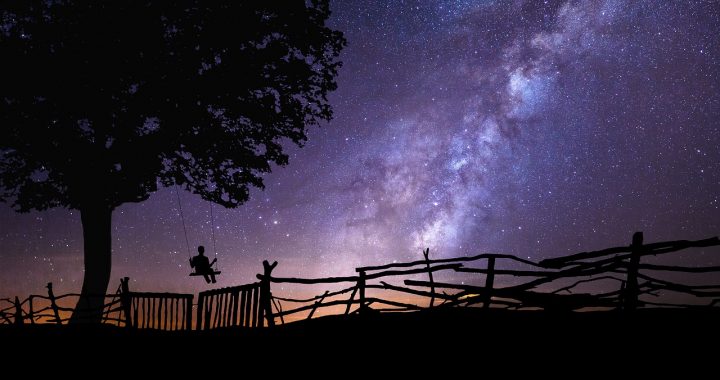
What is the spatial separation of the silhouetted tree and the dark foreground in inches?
382

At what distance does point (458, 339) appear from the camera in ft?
21.6

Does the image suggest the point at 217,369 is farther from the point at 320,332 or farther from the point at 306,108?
the point at 306,108

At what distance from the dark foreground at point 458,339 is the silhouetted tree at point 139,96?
31.9ft

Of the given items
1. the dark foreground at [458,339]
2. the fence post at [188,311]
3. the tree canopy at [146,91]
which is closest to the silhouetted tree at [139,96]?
the tree canopy at [146,91]

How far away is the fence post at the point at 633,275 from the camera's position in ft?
21.0

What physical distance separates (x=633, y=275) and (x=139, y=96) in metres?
16.2

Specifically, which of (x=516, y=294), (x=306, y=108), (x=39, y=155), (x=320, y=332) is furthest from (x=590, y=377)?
(x=39, y=155)

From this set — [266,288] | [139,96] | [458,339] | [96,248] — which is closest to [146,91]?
[139,96]

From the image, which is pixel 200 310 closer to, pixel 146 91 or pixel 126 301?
pixel 126 301

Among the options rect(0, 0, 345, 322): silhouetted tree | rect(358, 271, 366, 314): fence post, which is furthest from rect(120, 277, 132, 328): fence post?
rect(358, 271, 366, 314): fence post

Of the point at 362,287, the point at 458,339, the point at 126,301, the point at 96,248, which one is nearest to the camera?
the point at 458,339

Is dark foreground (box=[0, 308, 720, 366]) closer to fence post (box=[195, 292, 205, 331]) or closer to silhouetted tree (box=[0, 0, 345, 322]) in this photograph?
fence post (box=[195, 292, 205, 331])

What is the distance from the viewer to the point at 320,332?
25.1 feet

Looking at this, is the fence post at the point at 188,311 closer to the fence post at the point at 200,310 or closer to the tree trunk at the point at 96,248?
the fence post at the point at 200,310
